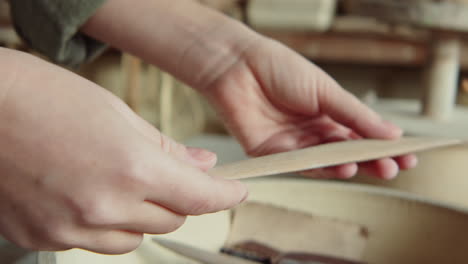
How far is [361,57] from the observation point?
2.25 meters

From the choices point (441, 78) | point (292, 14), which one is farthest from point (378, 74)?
point (441, 78)

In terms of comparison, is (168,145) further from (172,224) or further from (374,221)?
(374,221)

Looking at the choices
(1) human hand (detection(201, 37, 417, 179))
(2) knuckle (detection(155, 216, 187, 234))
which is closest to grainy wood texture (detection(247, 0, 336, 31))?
(1) human hand (detection(201, 37, 417, 179))

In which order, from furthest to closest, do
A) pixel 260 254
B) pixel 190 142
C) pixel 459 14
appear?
pixel 190 142 → pixel 459 14 → pixel 260 254

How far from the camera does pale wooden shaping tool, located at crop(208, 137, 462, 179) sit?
0.36 metres

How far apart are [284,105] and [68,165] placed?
384mm

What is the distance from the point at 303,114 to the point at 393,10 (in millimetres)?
603

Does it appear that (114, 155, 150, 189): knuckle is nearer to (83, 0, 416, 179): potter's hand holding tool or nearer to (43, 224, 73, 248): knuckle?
(43, 224, 73, 248): knuckle

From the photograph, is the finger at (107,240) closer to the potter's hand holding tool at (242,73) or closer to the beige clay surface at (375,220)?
the beige clay surface at (375,220)

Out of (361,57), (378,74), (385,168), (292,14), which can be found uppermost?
(385,168)

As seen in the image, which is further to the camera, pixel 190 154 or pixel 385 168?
pixel 385 168

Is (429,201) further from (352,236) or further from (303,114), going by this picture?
(303,114)

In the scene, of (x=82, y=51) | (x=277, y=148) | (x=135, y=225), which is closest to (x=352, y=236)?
(x=277, y=148)

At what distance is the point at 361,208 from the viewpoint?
527 millimetres
